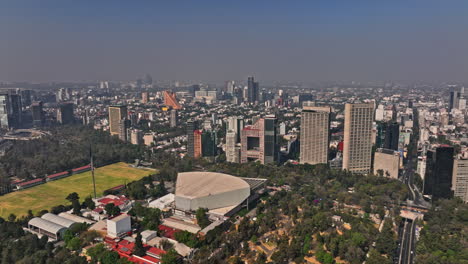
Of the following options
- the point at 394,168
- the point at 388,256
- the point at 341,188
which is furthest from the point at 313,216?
the point at 394,168

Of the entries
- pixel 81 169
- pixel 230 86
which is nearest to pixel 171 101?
pixel 230 86

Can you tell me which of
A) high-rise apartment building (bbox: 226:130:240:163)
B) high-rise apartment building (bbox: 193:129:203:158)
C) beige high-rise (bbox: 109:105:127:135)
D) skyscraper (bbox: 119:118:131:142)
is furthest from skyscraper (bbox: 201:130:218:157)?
beige high-rise (bbox: 109:105:127:135)

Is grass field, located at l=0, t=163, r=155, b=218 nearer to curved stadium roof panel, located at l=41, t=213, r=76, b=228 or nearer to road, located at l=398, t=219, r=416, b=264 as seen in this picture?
curved stadium roof panel, located at l=41, t=213, r=76, b=228

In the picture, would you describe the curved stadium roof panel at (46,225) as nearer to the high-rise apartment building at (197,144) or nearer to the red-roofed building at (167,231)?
the red-roofed building at (167,231)

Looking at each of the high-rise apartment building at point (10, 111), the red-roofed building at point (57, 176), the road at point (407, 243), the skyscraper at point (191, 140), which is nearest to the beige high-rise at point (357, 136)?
the road at point (407, 243)

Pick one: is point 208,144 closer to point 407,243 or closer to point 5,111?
point 407,243

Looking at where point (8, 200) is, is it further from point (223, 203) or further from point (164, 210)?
point (223, 203)
